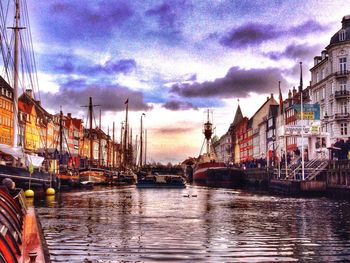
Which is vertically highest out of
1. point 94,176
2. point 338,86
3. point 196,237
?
point 338,86

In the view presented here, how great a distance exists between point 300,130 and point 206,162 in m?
59.9

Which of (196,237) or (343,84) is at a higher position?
(343,84)

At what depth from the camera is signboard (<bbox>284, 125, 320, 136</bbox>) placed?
65688 millimetres

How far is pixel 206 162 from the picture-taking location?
125 m

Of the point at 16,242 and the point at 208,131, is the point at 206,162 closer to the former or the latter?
the point at 208,131

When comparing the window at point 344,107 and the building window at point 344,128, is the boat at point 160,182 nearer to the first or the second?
the building window at point 344,128

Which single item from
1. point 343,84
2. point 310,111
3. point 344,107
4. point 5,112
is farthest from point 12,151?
point 5,112

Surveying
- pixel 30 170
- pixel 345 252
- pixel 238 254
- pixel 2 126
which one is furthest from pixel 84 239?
pixel 2 126

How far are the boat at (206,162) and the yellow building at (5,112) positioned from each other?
46.8 metres

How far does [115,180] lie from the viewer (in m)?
110

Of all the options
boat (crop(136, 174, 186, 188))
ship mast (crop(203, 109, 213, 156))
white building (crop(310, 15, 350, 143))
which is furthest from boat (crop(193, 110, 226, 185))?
white building (crop(310, 15, 350, 143))

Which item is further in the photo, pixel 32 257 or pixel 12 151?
pixel 12 151

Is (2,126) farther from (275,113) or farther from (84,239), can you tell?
(84,239)

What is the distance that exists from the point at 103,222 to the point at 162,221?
130 inches
